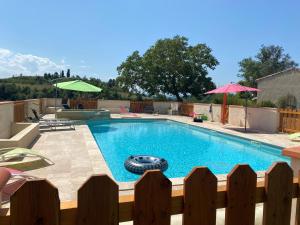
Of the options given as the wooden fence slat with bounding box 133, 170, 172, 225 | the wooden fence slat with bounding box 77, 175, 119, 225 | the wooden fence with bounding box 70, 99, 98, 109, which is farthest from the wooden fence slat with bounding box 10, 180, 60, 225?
the wooden fence with bounding box 70, 99, 98, 109

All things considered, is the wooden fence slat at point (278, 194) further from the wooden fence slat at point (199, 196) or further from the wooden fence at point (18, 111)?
the wooden fence at point (18, 111)

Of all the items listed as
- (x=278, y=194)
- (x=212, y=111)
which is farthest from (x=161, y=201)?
(x=212, y=111)

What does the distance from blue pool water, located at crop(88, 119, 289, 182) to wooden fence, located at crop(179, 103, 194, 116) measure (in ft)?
23.2

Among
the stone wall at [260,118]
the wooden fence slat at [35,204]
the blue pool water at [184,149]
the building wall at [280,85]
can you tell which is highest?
the building wall at [280,85]

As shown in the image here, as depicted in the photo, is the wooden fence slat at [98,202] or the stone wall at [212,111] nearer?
the wooden fence slat at [98,202]

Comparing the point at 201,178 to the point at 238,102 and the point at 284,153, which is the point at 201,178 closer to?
the point at 284,153

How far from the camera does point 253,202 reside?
63.1 inches

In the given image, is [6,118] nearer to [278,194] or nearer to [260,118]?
[278,194]

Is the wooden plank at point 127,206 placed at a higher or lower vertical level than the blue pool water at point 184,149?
higher

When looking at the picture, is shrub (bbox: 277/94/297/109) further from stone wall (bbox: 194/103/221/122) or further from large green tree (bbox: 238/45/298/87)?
large green tree (bbox: 238/45/298/87)

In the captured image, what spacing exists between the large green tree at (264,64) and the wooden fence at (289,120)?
101 ft

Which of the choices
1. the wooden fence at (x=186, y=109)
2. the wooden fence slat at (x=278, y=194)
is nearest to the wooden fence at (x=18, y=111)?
the wooden fence slat at (x=278, y=194)

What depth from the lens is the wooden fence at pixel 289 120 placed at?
1364cm

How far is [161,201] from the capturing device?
1.37 meters
